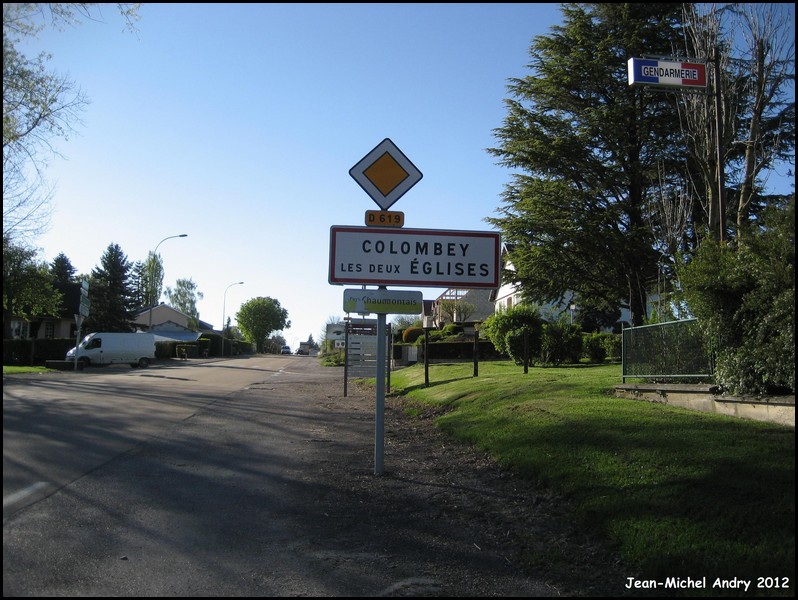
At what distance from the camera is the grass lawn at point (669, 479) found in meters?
4.33

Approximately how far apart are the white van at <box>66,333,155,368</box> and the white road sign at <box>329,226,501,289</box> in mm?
32516

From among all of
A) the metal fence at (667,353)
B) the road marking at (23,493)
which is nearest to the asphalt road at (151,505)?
the road marking at (23,493)

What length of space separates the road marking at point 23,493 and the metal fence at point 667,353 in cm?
788

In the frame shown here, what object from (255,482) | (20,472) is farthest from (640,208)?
(20,472)

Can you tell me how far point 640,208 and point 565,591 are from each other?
21.5 metres

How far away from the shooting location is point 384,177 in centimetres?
796

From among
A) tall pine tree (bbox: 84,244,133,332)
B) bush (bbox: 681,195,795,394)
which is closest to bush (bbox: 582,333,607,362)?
bush (bbox: 681,195,795,394)

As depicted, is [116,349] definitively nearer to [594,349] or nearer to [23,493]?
[594,349]

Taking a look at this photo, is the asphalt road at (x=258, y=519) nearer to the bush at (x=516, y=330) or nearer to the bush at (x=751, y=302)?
the bush at (x=751, y=302)

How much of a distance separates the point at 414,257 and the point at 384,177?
3.55 ft

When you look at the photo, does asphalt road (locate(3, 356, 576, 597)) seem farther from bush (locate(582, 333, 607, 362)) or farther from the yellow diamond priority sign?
bush (locate(582, 333, 607, 362))

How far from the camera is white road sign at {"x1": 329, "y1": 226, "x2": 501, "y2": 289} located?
25.2 ft

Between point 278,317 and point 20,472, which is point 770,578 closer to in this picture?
point 20,472

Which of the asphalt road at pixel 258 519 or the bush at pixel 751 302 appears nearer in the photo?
the asphalt road at pixel 258 519
